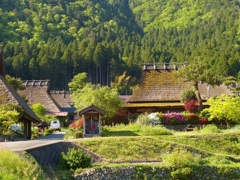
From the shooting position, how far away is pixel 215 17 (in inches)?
5901

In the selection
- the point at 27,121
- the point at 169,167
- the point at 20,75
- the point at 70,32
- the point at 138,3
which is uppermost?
the point at 138,3

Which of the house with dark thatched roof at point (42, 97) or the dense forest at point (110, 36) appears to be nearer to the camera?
the house with dark thatched roof at point (42, 97)

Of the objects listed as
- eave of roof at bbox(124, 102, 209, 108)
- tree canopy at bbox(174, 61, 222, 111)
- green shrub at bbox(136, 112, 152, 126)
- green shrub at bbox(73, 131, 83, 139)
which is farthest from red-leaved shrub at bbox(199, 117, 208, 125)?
green shrub at bbox(73, 131, 83, 139)

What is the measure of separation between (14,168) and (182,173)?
7.66 metres

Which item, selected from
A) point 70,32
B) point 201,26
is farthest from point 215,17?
point 70,32

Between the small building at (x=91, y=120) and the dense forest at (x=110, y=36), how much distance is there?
189ft

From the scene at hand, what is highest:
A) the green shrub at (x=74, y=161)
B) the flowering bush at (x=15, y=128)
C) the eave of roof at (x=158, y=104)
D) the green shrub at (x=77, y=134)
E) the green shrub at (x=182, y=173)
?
the eave of roof at (x=158, y=104)

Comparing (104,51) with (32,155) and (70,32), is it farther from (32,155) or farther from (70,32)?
(32,155)

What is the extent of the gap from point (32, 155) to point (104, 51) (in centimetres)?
7610

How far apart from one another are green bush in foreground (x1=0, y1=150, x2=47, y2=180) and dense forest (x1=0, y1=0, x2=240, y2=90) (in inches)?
2789

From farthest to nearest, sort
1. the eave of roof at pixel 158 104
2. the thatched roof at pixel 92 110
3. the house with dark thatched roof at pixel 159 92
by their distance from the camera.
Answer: the house with dark thatched roof at pixel 159 92
the eave of roof at pixel 158 104
the thatched roof at pixel 92 110

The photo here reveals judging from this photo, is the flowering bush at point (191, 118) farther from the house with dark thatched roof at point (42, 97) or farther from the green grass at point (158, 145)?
the house with dark thatched roof at point (42, 97)

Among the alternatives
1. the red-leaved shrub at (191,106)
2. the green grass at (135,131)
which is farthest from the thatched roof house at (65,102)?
the green grass at (135,131)

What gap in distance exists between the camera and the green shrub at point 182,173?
64.5 ft
